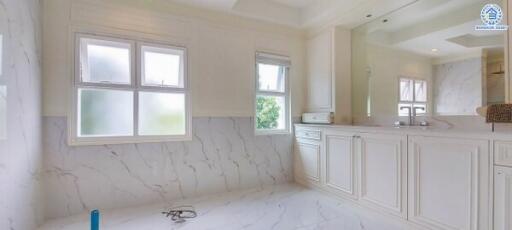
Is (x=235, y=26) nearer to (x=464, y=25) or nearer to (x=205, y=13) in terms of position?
(x=205, y=13)

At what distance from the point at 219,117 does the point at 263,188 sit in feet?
4.00

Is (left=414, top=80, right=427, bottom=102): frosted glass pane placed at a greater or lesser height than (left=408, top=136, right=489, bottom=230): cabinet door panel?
greater

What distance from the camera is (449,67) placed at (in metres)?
2.47

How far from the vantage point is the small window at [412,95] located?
269 centimetres

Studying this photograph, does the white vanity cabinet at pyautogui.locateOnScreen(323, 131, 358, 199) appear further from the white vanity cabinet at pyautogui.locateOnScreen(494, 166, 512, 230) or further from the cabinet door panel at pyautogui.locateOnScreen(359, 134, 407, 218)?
the white vanity cabinet at pyautogui.locateOnScreen(494, 166, 512, 230)

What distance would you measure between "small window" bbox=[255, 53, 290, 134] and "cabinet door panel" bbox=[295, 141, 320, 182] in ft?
1.27

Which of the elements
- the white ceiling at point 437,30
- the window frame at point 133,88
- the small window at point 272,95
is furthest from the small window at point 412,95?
the window frame at point 133,88

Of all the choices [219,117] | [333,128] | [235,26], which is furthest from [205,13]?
[333,128]

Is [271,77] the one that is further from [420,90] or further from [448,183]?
[448,183]

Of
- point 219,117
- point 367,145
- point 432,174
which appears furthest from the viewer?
point 219,117

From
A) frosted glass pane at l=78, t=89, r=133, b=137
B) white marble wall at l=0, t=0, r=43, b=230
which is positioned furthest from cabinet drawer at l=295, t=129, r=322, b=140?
white marble wall at l=0, t=0, r=43, b=230

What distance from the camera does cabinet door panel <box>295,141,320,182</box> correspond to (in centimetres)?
349

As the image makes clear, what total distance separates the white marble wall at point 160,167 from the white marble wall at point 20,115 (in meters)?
0.18

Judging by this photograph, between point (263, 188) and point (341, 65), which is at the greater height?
point (341, 65)
